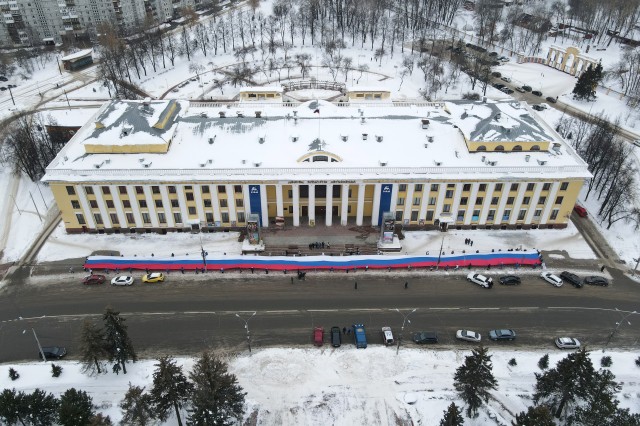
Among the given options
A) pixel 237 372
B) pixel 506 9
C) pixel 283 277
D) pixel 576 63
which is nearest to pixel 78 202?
pixel 283 277

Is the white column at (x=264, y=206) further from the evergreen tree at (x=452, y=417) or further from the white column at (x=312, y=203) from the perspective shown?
the evergreen tree at (x=452, y=417)

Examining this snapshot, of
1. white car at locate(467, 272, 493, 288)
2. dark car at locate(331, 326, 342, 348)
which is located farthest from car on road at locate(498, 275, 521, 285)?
dark car at locate(331, 326, 342, 348)

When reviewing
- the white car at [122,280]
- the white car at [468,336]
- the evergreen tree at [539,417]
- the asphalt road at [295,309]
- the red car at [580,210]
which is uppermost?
the evergreen tree at [539,417]

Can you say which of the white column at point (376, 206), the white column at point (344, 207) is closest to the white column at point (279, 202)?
the white column at point (344, 207)

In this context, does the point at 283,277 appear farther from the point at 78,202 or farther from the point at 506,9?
the point at 506,9

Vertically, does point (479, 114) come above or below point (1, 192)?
above

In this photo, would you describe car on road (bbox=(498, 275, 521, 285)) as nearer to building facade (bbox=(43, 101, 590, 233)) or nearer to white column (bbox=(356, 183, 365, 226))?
building facade (bbox=(43, 101, 590, 233))
